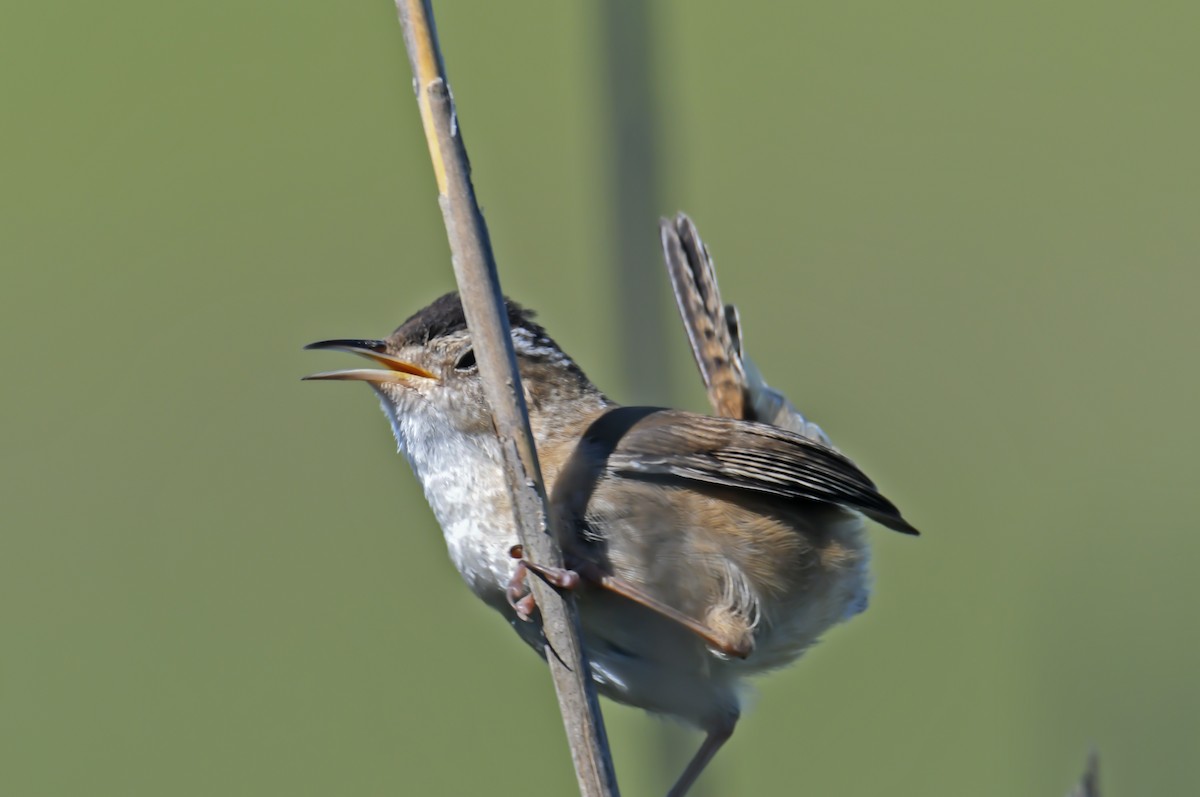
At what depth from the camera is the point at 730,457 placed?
3051mm

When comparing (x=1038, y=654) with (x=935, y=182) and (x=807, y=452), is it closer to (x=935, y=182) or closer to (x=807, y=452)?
(x=807, y=452)

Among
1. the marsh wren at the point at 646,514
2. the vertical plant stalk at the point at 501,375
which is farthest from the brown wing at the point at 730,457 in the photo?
the vertical plant stalk at the point at 501,375

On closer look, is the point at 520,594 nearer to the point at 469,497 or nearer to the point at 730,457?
the point at 469,497

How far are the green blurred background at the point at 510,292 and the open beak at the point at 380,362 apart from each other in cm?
43

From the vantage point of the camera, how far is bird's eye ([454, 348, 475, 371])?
10.1 feet

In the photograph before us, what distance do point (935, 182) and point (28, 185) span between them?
6005 millimetres

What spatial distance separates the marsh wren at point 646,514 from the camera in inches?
111

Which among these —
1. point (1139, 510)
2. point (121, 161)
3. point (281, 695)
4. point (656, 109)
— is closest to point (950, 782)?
point (1139, 510)

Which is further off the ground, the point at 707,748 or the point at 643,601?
the point at 643,601

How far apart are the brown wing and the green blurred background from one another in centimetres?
61

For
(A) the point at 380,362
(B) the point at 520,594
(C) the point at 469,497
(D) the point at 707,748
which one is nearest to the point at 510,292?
(A) the point at 380,362

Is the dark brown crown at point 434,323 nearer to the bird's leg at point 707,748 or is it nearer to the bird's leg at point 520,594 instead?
the bird's leg at point 520,594

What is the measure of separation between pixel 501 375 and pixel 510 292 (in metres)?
4.14

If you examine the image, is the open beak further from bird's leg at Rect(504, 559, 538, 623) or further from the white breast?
bird's leg at Rect(504, 559, 538, 623)
